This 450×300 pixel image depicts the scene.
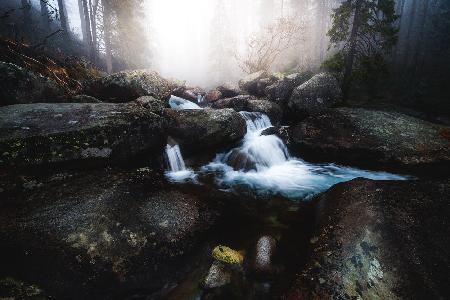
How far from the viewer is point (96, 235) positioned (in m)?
3.78

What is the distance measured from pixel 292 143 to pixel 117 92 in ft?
21.9

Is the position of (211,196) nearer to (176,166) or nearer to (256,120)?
(176,166)

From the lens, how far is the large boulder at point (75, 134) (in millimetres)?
4832

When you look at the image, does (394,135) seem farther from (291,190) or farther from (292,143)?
(291,190)

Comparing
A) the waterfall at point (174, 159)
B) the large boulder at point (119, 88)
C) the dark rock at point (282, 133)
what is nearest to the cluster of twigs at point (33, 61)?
the large boulder at point (119, 88)

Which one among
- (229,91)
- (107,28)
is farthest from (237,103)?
(107,28)

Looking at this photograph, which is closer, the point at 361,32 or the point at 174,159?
the point at 174,159

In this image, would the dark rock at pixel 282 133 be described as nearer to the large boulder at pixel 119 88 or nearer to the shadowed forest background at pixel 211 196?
the shadowed forest background at pixel 211 196

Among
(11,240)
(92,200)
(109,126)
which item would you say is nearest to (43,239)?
(11,240)

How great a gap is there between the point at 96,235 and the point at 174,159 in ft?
13.6

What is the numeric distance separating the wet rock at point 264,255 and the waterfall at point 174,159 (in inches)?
160

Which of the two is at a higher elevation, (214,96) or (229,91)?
(229,91)

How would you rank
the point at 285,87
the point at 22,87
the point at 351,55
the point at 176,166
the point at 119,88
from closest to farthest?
the point at 22,87, the point at 176,166, the point at 119,88, the point at 351,55, the point at 285,87

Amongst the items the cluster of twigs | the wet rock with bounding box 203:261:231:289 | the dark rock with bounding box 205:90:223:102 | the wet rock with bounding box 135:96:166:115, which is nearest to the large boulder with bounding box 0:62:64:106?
the cluster of twigs
